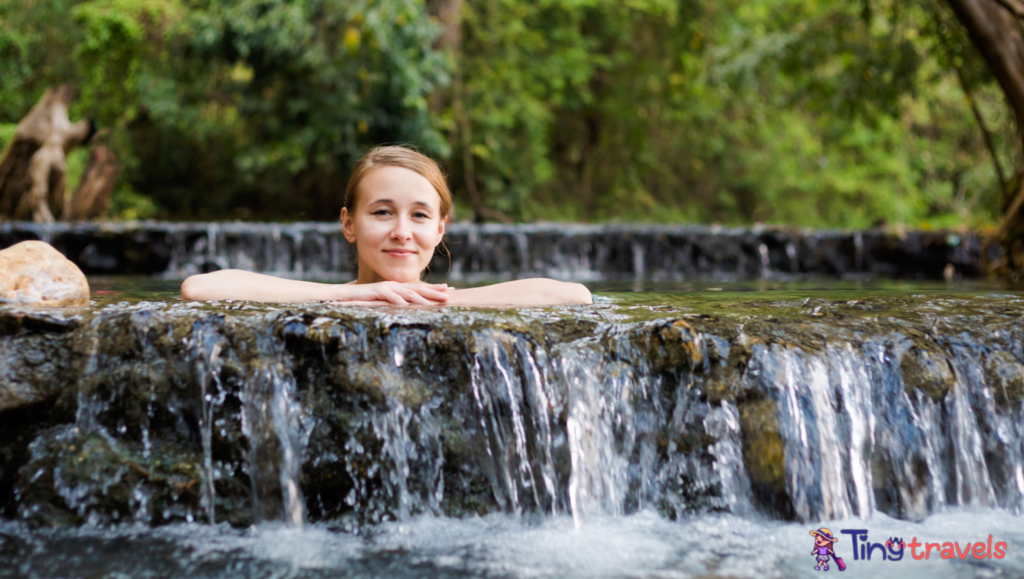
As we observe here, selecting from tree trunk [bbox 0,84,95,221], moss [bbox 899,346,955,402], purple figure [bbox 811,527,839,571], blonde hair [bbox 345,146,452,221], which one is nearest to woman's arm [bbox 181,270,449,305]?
blonde hair [bbox 345,146,452,221]

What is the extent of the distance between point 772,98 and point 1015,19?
9502 mm

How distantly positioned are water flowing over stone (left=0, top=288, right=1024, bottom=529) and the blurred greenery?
6.56m

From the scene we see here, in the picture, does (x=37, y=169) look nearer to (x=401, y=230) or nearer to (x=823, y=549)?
(x=401, y=230)

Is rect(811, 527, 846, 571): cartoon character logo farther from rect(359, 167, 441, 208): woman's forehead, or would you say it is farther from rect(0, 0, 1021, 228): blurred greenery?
rect(0, 0, 1021, 228): blurred greenery

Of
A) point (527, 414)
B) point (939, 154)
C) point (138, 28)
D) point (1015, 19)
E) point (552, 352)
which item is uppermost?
point (138, 28)

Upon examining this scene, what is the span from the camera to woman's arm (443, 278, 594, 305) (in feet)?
9.57

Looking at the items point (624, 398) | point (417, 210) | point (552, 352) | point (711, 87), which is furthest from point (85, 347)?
point (711, 87)

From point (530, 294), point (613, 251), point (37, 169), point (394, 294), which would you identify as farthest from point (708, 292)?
point (37, 169)

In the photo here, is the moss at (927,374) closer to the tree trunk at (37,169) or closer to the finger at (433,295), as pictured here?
the finger at (433,295)

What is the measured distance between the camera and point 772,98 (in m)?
14.8

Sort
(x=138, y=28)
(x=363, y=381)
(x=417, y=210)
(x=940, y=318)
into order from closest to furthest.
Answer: (x=363, y=381) < (x=940, y=318) < (x=417, y=210) < (x=138, y=28)

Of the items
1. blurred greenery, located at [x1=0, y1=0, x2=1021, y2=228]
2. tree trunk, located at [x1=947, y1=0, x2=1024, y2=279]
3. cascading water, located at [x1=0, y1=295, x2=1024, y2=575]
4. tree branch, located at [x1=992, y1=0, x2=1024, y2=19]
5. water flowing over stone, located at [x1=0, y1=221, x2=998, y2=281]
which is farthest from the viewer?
blurred greenery, located at [x1=0, y1=0, x2=1021, y2=228]

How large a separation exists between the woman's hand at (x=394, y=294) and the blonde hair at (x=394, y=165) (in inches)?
15.9

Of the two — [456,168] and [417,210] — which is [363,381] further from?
[456,168]
